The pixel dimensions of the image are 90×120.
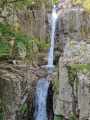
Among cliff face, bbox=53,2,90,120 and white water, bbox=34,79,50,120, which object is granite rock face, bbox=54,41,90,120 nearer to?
cliff face, bbox=53,2,90,120

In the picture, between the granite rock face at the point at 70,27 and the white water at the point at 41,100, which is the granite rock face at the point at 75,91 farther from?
the granite rock face at the point at 70,27

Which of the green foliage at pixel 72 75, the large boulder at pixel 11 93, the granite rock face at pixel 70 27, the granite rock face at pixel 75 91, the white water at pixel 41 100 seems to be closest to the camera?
the granite rock face at pixel 75 91

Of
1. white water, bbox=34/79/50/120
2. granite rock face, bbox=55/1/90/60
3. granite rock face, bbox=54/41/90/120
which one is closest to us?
granite rock face, bbox=54/41/90/120

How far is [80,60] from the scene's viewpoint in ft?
21.8

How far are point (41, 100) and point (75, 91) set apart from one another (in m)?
3.58

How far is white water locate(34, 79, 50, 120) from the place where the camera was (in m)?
7.78

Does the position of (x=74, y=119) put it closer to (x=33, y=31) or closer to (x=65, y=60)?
(x=65, y=60)

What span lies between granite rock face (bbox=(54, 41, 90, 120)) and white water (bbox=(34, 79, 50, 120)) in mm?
2137

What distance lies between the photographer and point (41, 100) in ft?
27.0

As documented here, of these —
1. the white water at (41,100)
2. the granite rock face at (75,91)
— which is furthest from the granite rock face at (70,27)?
the granite rock face at (75,91)

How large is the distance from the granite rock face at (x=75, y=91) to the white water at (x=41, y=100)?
2137mm

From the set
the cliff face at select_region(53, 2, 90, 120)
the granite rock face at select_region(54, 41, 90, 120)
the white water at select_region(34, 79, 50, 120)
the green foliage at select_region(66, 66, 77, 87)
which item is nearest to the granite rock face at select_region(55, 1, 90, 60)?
the white water at select_region(34, 79, 50, 120)

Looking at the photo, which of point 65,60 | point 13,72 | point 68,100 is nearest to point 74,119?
point 68,100

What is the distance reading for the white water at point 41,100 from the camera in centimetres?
778
